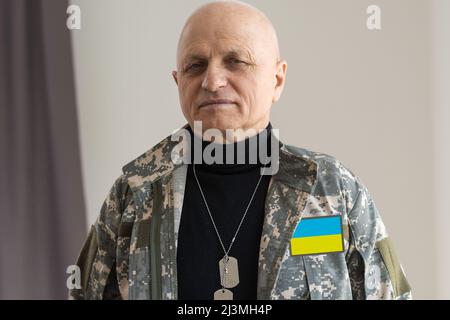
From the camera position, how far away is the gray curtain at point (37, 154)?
1.80m

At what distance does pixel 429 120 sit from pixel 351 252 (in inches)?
31.2

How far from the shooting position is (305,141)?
1787 millimetres

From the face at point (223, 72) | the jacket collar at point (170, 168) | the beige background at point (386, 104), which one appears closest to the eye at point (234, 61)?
the face at point (223, 72)

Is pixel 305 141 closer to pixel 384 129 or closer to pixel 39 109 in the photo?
pixel 384 129

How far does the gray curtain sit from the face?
83cm

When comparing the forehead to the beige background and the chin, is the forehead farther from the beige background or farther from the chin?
the beige background

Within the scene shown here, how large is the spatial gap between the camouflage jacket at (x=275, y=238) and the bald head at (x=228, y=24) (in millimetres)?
216

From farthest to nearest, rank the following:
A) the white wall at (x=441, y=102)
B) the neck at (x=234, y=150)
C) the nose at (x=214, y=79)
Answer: the white wall at (x=441, y=102) → the neck at (x=234, y=150) → the nose at (x=214, y=79)

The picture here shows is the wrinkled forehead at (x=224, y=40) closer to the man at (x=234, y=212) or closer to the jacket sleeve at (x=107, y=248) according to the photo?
the man at (x=234, y=212)

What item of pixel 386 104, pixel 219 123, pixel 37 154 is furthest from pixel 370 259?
pixel 37 154

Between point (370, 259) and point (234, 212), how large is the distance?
26 cm

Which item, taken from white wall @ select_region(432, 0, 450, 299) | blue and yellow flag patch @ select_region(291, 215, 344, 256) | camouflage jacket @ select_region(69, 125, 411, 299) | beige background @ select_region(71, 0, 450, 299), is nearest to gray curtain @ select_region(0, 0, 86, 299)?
beige background @ select_region(71, 0, 450, 299)

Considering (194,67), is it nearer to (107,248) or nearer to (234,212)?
(234,212)

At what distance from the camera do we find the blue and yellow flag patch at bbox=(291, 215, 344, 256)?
1073 mm
